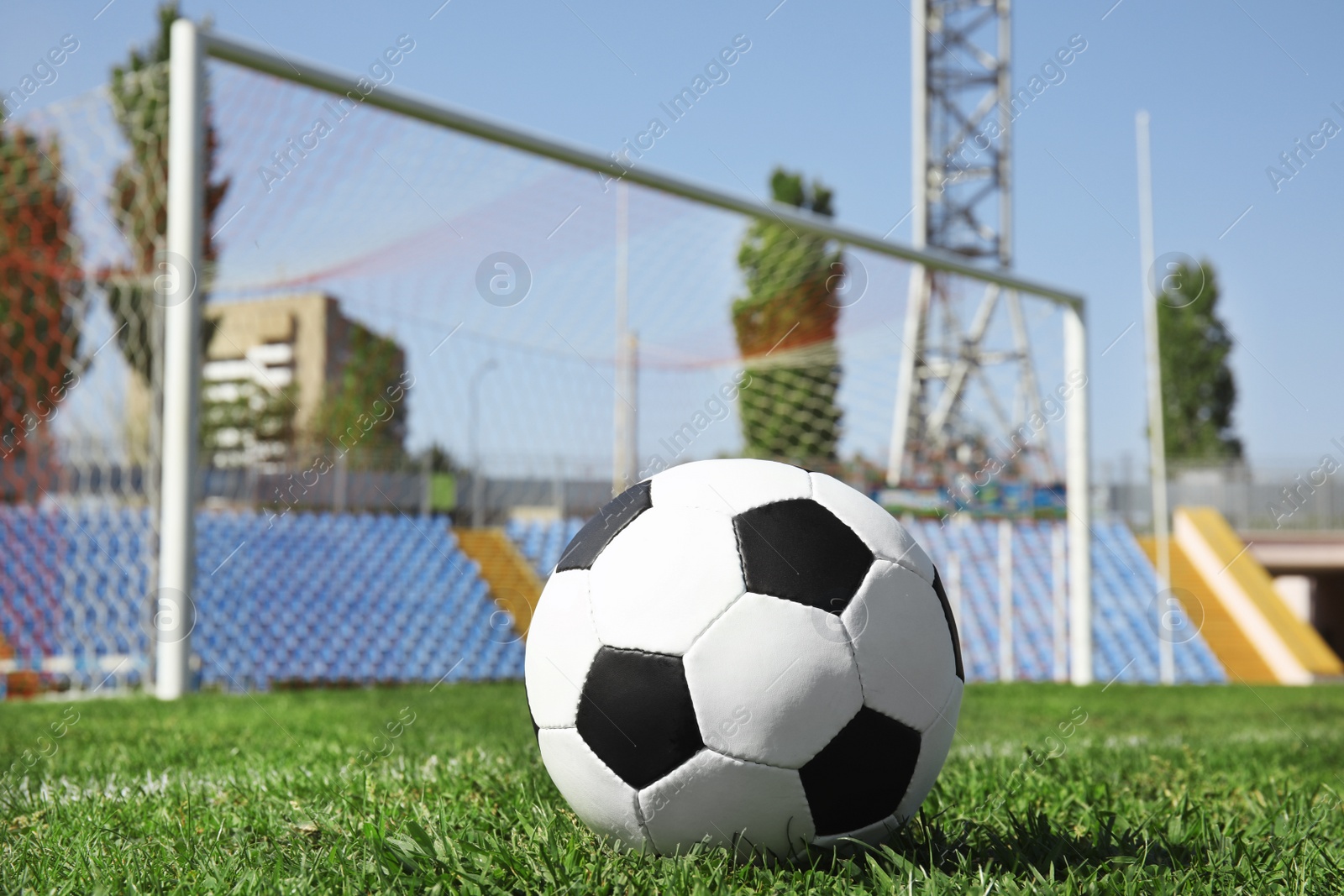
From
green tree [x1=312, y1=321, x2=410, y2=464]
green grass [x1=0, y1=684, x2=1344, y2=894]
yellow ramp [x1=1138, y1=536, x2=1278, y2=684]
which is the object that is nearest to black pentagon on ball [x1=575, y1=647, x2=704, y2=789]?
green grass [x1=0, y1=684, x2=1344, y2=894]

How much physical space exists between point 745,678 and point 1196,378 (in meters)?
46.8

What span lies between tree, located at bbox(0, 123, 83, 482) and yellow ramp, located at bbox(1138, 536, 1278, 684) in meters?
18.2

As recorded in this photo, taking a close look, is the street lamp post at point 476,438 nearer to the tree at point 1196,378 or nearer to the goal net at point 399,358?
the goal net at point 399,358

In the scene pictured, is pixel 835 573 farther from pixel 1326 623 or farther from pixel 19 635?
pixel 1326 623

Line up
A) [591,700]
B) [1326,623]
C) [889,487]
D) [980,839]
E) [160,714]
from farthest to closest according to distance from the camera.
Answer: [1326,623]
[889,487]
[160,714]
[980,839]
[591,700]

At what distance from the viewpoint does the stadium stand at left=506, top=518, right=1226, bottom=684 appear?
52.7 feet

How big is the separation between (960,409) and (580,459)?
19.8 feet

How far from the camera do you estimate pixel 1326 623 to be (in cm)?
2508

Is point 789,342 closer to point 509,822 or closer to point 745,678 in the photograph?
point 509,822

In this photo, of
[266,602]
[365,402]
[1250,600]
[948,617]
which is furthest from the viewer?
[1250,600]

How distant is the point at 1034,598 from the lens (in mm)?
17719

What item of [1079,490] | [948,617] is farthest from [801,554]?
[1079,490]

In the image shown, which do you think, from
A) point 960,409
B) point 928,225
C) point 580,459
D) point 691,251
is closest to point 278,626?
point 580,459

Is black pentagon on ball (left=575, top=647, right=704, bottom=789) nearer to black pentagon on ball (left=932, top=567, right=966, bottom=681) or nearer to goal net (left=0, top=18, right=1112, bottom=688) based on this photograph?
black pentagon on ball (left=932, top=567, right=966, bottom=681)
